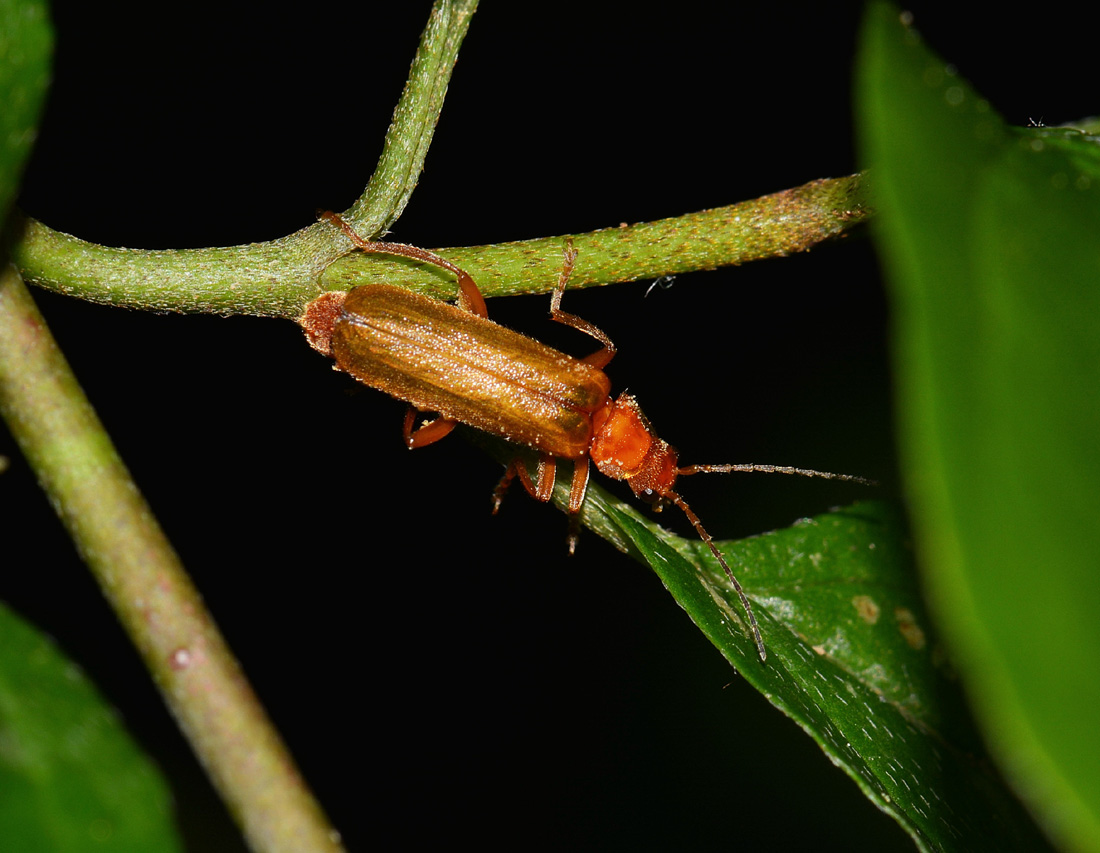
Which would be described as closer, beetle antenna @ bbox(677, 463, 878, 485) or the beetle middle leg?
the beetle middle leg

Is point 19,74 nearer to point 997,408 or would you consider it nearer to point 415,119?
point 415,119

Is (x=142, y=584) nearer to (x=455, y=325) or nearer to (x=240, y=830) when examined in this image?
(x=240, y=830)

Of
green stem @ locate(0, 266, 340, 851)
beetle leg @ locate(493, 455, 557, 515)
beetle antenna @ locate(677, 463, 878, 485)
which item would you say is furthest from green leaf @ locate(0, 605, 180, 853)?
beetle antenna @ locate(677, 463, 878, 485)

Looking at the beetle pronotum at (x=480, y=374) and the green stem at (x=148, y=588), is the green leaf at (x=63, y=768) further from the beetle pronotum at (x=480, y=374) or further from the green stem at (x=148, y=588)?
the beetle pronotum at (x=480, y=374)

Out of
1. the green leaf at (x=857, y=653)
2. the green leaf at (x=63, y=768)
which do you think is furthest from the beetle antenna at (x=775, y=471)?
the green leaf at (x=63, y=768)

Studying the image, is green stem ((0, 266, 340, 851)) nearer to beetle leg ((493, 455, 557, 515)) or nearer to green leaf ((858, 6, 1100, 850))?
green leaf ((858, 6, 1100, 850))

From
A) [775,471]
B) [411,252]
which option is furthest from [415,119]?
[775,471]

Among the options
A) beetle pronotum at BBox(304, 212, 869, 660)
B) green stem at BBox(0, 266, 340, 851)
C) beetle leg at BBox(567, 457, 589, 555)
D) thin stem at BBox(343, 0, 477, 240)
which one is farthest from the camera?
beetle pronotum at BBox(304, 212, 869, 660)
